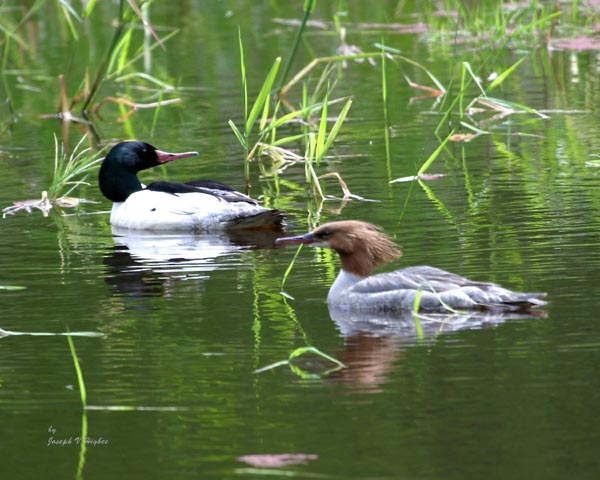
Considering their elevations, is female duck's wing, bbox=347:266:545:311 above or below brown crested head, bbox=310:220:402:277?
below

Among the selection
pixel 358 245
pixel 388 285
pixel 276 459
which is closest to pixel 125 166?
pixel 358 245

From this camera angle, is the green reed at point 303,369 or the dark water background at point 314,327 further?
the green reed at point 303,369

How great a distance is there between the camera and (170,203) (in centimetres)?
1123

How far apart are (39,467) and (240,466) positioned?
0.83 m

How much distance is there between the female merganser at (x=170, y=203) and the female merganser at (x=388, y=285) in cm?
233

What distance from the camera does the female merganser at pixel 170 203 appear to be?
10891mm

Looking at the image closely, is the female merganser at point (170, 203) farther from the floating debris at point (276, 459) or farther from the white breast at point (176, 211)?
the floating debris at point (276, 459)

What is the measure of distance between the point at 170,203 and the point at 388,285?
373 centimetres

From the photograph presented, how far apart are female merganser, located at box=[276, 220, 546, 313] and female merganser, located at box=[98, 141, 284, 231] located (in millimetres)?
2332

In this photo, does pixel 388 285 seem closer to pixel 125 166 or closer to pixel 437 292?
pixel 437 292

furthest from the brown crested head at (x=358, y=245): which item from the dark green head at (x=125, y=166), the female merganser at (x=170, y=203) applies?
the dark green head at (x=125, y=166)

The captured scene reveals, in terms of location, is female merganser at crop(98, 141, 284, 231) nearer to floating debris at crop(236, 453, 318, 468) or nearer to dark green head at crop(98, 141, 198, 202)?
dark green head at crop(98, 141, 198, 202)

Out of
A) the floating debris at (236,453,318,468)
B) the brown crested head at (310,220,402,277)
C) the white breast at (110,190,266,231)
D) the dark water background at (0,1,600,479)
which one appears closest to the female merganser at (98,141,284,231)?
the white breast at (110,190,266,231)

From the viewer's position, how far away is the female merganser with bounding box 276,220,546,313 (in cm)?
756
